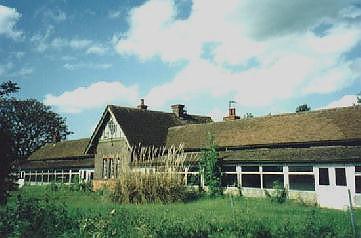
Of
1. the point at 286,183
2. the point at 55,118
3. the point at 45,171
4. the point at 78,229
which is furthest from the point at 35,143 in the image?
the point at 78,229

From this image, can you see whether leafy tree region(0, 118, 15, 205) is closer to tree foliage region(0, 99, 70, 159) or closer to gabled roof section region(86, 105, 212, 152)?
gabled roof section region(86, 105, 212, 152)

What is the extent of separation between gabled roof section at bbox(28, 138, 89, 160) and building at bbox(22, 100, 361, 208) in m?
2.31

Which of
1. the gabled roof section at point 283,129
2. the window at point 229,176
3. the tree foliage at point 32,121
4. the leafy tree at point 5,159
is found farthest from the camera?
the tree foliage at point 32,121

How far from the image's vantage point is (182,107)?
133 ft

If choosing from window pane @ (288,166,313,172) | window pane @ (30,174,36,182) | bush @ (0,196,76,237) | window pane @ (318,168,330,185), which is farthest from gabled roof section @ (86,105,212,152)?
bush @ (0,196,76,237)

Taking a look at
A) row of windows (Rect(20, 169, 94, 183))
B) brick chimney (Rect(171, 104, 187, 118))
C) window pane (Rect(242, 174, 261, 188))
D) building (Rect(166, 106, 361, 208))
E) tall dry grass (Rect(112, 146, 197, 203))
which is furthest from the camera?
brick chimney (Rect(171, 104, 187, 118))

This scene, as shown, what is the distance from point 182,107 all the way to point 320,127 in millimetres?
18529

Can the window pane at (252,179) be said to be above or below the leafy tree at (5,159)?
below

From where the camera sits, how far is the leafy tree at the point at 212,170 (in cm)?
2491

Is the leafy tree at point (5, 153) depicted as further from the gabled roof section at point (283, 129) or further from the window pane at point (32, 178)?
the window pane at point (32, 178)

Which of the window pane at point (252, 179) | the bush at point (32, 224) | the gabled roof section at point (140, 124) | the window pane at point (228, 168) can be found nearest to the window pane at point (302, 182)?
the window pane at point (252, 179)

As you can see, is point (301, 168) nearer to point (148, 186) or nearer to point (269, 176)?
point (269, 176)

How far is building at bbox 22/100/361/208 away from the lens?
68.7 feet

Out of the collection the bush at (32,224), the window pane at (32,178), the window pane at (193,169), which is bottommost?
the bush at (32,224)
